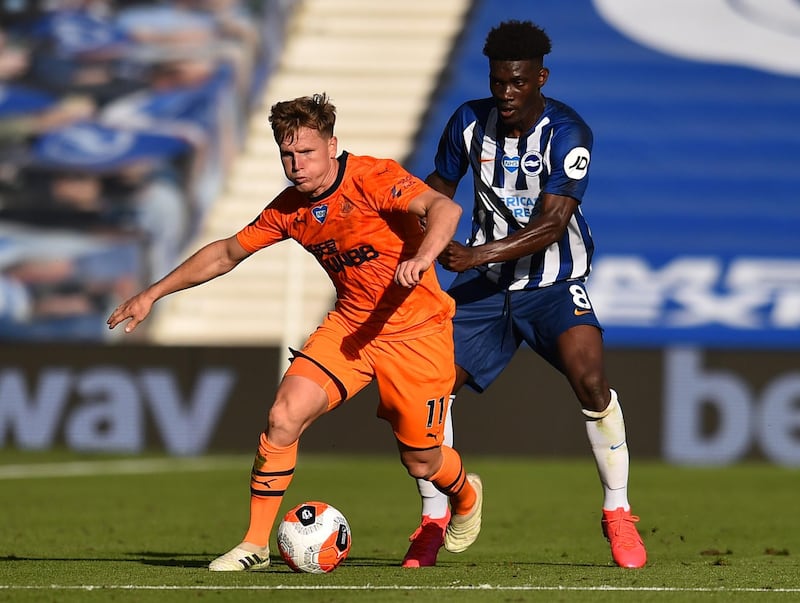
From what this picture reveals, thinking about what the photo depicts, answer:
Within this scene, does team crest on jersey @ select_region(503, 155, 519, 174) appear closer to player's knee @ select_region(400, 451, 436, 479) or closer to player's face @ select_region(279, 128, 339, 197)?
player's face @ select_region(279, 128, 339, 197)

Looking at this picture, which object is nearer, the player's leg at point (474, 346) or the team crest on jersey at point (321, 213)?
the team crest on jersey at point (321, 213)

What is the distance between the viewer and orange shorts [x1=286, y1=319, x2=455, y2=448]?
6531mm

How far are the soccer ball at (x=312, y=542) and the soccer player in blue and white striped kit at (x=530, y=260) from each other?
26.2 inches

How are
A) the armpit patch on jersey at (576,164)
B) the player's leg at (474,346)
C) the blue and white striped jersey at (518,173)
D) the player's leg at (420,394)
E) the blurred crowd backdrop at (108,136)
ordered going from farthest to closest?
the blurred crowd backdrop at (108,136)
the player's leg at (474,346)
the blue and white striped jersey at (518,173)
the armpit patch on jersey at (576,164)
the player's leg at (420,394)

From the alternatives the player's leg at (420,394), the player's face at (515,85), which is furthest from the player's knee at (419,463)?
the player's face at (515,85)

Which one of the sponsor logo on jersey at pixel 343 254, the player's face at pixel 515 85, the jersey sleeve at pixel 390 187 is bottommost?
the sponsor logo on jersey at pixel 343 254

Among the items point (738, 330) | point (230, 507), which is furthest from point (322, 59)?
point (230, 507)

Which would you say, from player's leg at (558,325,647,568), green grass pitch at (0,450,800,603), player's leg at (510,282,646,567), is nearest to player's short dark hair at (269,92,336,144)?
player's leg at (510,282,646,567)

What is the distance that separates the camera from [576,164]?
22.4ft

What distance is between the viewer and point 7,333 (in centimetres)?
1867

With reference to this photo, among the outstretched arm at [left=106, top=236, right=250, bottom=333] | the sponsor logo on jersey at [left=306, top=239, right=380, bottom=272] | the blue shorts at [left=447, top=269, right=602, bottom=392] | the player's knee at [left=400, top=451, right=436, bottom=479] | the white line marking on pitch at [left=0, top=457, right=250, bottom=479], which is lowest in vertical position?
the white line marking on pitch at [left=0, top=457, right=250, bottom=479]

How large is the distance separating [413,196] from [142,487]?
6.65 metres

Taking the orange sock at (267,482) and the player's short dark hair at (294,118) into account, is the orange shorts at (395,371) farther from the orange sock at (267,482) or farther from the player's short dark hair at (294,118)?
the player's short dark hair at (294,118)

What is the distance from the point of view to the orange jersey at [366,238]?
6.48 metres
